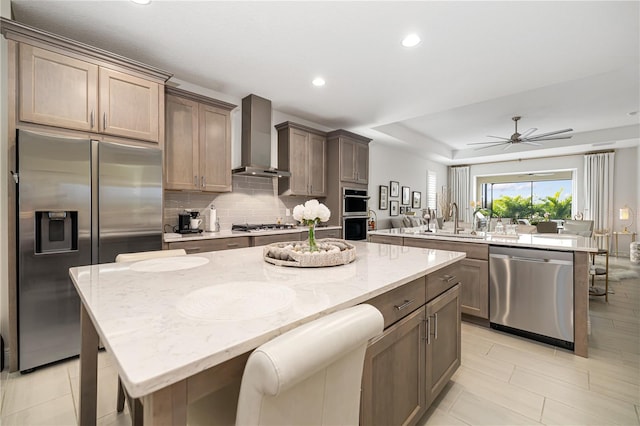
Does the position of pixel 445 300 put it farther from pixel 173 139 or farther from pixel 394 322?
pixel 173 139

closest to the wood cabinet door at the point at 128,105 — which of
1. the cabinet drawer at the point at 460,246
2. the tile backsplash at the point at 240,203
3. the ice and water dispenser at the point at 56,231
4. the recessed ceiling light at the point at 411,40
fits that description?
the ice and water dispenser at the point at 56,231

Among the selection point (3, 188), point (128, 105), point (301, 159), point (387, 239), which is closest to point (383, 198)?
point (301, 159)

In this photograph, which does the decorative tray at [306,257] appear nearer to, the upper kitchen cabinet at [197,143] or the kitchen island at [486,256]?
the kitchen island at [486,256]

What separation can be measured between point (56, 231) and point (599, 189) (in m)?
9.77

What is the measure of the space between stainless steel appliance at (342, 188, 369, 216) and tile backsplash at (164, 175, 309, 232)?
29.9 inches

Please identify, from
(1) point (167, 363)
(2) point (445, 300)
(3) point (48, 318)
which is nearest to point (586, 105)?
(2) point (445, 300)

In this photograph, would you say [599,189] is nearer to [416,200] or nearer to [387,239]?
[416,200]

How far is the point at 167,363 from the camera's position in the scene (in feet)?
1.86

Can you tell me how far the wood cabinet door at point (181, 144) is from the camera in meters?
3.03

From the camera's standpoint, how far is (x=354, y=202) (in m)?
4.90

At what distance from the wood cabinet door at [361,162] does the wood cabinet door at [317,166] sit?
0.59m

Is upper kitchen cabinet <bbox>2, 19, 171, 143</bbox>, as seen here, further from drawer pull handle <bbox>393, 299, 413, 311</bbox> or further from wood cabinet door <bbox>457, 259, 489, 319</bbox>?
wood cabinet door <bbox>457, 259, 489, 319</bbox>

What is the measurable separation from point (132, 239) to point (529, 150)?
8.03m

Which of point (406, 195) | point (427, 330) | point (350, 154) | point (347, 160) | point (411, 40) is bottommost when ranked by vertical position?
point (427, 330)
